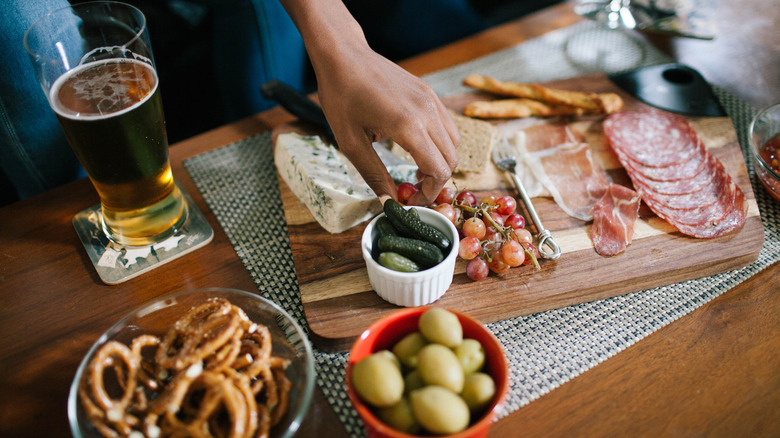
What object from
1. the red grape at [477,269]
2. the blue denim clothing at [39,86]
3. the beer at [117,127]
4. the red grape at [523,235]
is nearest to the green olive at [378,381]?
the red grape at [477,269]

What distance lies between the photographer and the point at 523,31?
1956mm

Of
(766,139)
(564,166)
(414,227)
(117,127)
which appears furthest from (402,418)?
(766,139)

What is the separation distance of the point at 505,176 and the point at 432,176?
1.06ft

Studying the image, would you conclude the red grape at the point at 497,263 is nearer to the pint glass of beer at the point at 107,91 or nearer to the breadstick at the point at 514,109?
the breadstick at the point at 514,109

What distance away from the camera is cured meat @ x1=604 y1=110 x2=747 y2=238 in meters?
1.23

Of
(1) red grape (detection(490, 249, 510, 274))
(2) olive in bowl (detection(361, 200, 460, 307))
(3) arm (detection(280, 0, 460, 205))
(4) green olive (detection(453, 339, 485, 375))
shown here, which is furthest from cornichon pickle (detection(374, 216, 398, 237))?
(4) green olive (detection(453, 339, 485, 375))

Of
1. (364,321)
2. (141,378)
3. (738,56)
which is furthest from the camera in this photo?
(738,56)

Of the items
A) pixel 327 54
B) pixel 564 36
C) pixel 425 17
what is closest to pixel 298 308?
pixel 327 54

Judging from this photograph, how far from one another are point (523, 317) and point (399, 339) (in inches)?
14.0

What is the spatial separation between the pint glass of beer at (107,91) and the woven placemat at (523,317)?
0.27 metres

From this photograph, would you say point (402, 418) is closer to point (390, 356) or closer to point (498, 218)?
point (390, 356)

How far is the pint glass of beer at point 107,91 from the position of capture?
0.96 meters

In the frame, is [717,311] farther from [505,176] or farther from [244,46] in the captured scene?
[244,46]

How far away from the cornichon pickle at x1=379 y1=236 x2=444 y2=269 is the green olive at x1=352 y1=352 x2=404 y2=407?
288 millimetres
